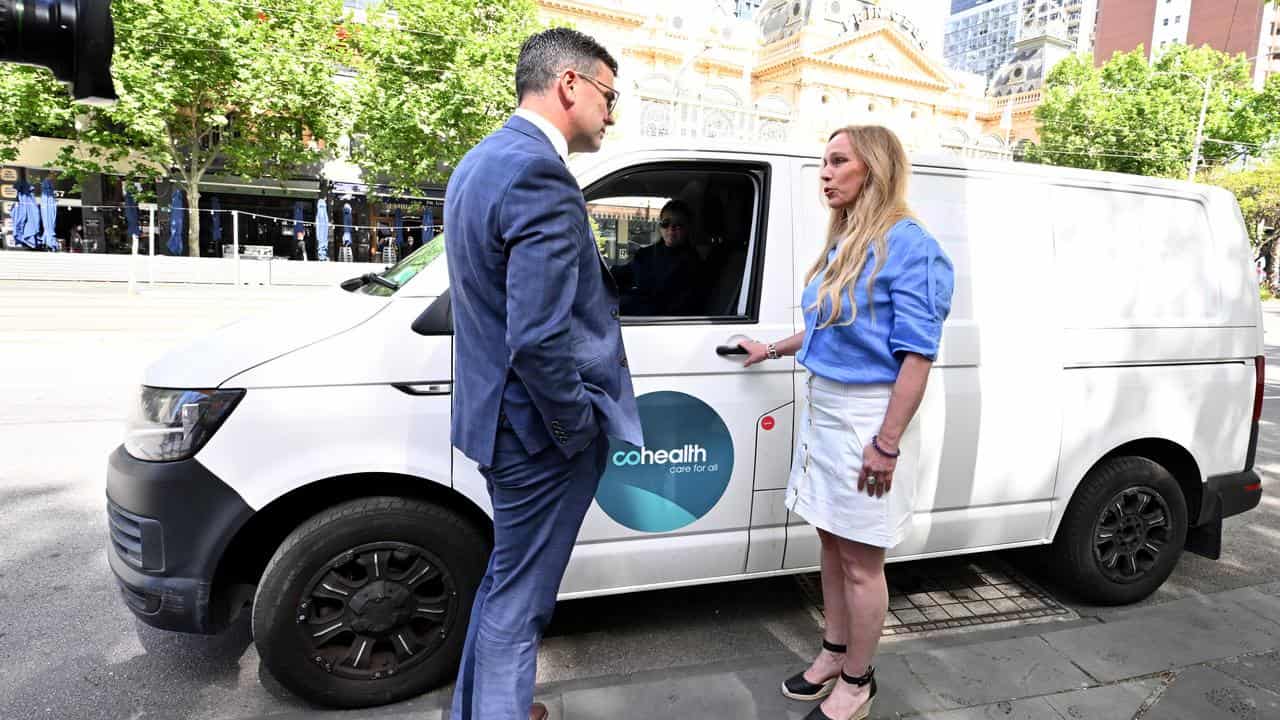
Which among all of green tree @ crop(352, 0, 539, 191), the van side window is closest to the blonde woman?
the van side window

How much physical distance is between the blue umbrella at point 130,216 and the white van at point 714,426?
27.1m

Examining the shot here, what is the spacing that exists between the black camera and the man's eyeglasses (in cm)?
111

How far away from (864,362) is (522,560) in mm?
1145

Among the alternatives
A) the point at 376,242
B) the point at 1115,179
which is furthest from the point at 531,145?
the point at 376,242

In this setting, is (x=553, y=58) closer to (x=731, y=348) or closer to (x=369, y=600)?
(x=731, y=348)

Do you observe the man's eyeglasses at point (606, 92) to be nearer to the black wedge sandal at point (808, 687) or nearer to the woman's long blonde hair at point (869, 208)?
the woman's long blonde hair at point (869, 208)

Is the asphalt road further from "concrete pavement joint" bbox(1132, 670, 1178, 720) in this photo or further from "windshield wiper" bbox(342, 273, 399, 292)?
"concrete pavement joint" bbox(1132, 670, 1178, 720)

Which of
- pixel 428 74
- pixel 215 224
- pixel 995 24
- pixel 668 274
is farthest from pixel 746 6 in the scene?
pixel 668 274

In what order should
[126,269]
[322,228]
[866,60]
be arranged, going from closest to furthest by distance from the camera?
[126,269] → [322,228] → [866,60]

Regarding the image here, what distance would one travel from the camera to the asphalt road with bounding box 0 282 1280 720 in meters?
2.71

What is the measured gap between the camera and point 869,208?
237 centimetres

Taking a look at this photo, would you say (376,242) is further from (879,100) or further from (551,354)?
(879,100)

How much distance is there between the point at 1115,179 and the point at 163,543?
385 cm

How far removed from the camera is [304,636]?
249 centimetres
